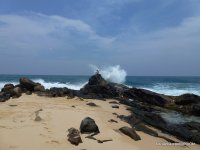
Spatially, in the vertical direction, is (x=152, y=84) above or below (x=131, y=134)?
above

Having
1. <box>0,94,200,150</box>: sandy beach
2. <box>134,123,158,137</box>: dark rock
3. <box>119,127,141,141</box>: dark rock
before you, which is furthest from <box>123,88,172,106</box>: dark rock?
<box>119,127,141,141</box>: dark rock

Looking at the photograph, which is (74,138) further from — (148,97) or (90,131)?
(148,97)

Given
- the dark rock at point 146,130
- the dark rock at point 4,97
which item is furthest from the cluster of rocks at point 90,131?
the dark rock at point 4,97

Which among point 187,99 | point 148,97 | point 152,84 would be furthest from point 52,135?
point 152,84

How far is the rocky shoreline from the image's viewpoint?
9.47m

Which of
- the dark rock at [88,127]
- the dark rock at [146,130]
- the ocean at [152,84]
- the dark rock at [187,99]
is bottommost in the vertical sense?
the dark rock at [146,130]

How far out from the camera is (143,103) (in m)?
17.5

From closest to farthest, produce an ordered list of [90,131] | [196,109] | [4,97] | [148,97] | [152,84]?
[90,131] → [196,109] → [4,97] → [148,97] → [152,84]

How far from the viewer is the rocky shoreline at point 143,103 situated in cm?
947

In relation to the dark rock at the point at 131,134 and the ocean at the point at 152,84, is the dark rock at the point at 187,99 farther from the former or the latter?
the ocean at the point at 152,84

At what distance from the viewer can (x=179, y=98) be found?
17047mm

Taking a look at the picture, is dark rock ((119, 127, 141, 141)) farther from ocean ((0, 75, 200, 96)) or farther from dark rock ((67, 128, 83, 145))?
ocean ((0, 75, 200, 96))

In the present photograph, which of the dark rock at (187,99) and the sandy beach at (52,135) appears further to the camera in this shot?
the dark rock at (187,99)

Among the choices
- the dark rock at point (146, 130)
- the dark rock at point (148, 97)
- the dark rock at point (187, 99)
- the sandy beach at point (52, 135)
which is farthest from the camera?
the dark rock at point (148, 97)
